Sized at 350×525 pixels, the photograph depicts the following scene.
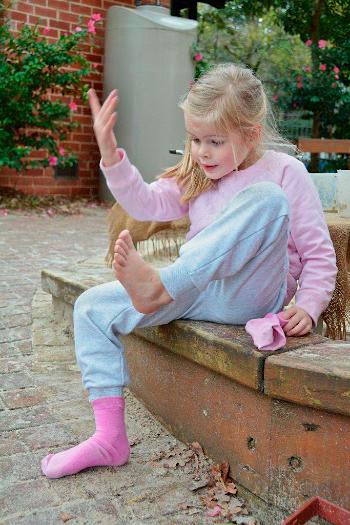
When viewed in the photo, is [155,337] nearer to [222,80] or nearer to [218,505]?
[218,505]

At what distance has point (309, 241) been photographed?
1882 mm

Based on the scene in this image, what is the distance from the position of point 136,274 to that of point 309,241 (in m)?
0.54

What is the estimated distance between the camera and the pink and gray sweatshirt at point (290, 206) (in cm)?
185

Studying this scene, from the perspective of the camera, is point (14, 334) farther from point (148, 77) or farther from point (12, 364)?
point (148, 77)

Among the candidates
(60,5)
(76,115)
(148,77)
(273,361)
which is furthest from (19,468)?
(60,5)

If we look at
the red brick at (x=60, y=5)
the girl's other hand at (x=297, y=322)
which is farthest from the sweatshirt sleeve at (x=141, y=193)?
the red brick at (x=60, y=5)

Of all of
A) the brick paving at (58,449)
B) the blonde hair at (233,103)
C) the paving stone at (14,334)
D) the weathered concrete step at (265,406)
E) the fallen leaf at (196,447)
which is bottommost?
the brick paving at (58,449)

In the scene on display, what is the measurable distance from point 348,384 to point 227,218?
478 millimetres

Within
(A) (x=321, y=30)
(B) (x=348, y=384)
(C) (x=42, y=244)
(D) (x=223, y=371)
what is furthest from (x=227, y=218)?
(A) (x=321, y=30)

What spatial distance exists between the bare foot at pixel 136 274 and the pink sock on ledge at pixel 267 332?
219 millimetres

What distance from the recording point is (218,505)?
1645 mm

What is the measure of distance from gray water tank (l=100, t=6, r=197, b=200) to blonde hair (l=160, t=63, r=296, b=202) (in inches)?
218

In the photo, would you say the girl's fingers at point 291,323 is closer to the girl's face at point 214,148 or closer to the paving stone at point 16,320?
the girl's face at point 214,148

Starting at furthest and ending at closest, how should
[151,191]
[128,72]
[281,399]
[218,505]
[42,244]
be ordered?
[128,72]
[42,244]
[151,191]
[218,505]
[281,399]
